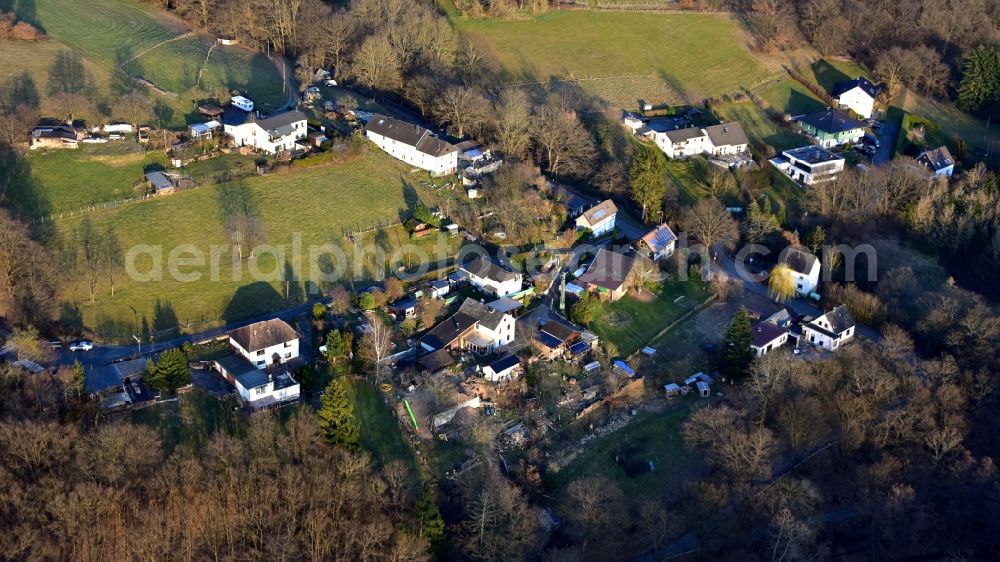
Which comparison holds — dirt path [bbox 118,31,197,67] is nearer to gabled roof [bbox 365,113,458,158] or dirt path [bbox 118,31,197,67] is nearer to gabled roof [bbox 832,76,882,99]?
gabled roof [bbox 365,113,458,158]

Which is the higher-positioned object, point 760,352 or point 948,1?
point 948,1

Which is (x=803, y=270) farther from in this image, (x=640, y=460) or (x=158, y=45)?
(x=158, y=45)

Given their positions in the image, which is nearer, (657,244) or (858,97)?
(657,244)

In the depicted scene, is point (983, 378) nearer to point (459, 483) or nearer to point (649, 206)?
point (649, 206)

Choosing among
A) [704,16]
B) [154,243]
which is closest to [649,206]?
[154,243]

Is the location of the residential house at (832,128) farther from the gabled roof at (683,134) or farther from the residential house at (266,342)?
the residential house at (266,342)

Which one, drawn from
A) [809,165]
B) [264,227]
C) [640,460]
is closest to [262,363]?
[264,227]

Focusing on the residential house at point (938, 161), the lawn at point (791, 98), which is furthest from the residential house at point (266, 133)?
the residential house at point (938, 161)
